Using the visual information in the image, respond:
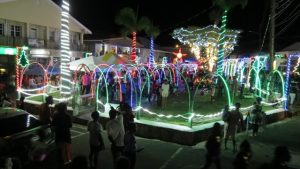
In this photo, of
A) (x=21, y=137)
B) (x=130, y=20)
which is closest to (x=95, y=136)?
(x=21, y=137)

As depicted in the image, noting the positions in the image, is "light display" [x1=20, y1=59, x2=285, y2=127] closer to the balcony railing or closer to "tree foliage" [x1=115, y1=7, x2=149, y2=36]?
"tree foliage" [x1=115, y1=7, x2=149, y2=36]

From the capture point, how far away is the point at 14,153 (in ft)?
24.2

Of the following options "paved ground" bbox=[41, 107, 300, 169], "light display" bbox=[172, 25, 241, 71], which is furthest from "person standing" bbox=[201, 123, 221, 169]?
"light display" bbox=[172, 25, 241, 71]

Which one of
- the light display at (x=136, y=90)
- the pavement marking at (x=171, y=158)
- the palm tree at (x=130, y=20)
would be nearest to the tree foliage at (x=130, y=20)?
the palm tree at (x=130, y=20)

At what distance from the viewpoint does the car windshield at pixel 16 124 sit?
Answer: 7.69 m

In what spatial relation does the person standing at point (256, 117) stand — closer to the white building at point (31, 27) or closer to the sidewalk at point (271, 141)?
the sidewalk at point (271, 141)

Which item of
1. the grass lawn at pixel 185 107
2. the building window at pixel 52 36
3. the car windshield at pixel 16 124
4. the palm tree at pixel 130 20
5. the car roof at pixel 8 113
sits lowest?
the grass lawn at pixel 185 107

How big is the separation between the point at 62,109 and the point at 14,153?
1410 mm

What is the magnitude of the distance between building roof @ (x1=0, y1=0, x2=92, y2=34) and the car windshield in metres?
26.8

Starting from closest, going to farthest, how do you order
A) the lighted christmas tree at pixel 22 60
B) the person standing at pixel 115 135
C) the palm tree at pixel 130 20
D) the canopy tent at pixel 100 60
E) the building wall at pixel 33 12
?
the person standing at pixel 115 135 → the lighted christmas tree at pixel 22 60 → the canopy tent at pixel 100 60 → the building wall at pixel 33 12 → the palm tree at pixel 130 20

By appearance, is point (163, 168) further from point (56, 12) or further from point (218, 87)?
point (56, 12)

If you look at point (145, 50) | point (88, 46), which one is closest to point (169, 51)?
point (145, 50)

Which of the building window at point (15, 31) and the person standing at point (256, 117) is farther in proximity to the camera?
the building window at point (15, 31)

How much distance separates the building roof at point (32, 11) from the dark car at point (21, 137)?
26857mm
